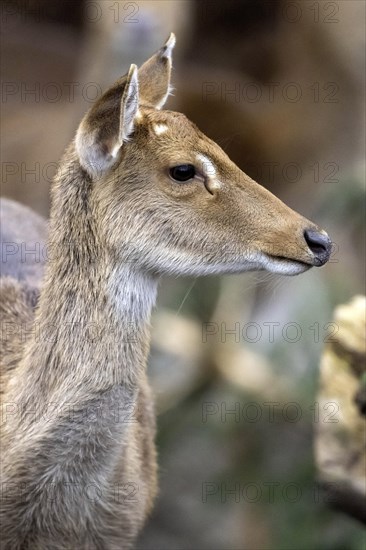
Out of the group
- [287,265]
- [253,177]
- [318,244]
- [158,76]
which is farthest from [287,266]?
[253,177]

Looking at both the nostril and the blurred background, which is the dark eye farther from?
the blurred background

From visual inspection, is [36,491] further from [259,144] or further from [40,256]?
[259,144]

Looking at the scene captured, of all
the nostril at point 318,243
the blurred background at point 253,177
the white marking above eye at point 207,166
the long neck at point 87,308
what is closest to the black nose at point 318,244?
the nostril at point 318,243

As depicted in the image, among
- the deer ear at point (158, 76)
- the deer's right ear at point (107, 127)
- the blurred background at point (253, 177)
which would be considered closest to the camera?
the deer's right ear at point (107, 127)

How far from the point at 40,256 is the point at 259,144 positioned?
629cm

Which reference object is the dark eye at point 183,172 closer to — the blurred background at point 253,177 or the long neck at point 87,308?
the long neck at point 87,308

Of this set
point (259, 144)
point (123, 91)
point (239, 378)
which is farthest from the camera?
point (259, 144)

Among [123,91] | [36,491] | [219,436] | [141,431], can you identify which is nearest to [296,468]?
[219,436]

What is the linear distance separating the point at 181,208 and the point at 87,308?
0.56 meters

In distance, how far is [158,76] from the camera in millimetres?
5074

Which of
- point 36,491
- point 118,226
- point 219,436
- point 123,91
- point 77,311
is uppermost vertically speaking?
point 123,91

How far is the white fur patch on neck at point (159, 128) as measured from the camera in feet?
14.9

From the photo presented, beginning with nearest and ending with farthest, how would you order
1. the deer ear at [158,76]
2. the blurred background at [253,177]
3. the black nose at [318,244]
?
the black nose at [318,244] < the deer ear at [158,76] < the blurred background at [253,177]

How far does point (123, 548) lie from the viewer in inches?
205
